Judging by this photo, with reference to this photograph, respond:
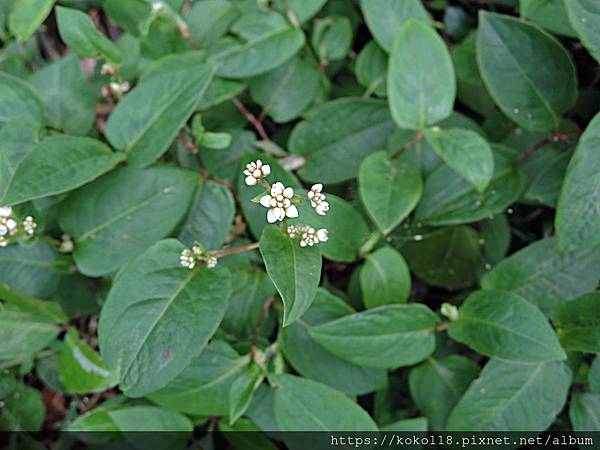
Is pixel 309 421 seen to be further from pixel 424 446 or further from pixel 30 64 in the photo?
pixel 30 64

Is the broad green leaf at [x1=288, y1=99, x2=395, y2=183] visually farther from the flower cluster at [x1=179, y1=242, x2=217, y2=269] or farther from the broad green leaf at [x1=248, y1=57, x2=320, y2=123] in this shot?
the flower cluster at [x1=179, y1=242, x2=217, y2=269]

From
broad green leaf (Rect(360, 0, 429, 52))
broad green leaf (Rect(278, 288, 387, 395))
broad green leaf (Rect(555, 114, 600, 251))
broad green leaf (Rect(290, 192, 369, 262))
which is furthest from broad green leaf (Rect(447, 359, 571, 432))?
broad green leaf (Rect(360, 0, 429, 52))

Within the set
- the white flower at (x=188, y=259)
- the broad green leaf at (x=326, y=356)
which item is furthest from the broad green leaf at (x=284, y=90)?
the white flower at (x=188, y=259)

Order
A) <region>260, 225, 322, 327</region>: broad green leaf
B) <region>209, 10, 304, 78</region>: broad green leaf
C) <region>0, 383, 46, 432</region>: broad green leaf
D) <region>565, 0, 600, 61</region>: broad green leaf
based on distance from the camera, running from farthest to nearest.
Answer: <region>0, 383, 46, 432</region>: broad green leaf
<region>209, 10, 304, 78</region>: broad green leaf
<region>565, 0, 600, 61</region>: broad green leaf
<region>260, 225, 322, 327</region>: broad green leaf

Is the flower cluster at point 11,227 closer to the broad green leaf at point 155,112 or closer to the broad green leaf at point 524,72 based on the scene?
the broad green leaf at point 155,112

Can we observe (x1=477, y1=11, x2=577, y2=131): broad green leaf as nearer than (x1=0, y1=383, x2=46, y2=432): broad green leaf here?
Yes

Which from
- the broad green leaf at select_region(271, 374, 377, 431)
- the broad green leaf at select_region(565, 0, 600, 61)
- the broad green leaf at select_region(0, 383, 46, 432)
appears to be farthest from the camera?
the broad green leaf at select_region(0, 383, 46, 432)
